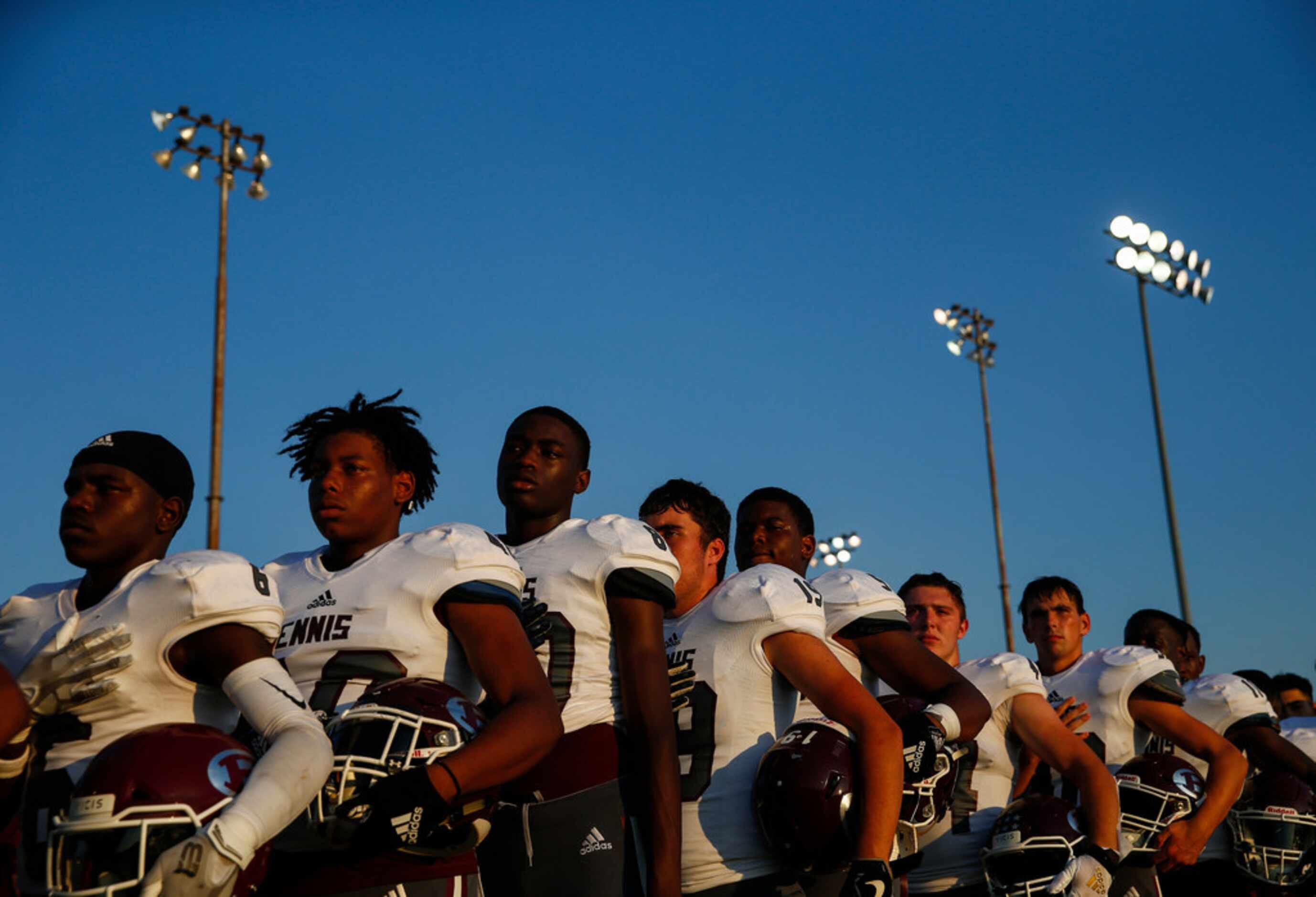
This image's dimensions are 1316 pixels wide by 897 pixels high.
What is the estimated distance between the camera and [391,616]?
3.67 metres

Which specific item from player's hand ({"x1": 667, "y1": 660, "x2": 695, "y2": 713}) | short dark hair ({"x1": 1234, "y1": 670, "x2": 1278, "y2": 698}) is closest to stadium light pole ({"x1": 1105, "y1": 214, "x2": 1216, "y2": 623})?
short dark hair ({"x1": 1234, "y1": 670, "x2": 1278, "y2": 698})

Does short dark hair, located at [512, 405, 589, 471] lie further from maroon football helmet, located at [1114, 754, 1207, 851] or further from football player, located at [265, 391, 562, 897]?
maroon football helmet, located at [1114, 754, 1207, 851]

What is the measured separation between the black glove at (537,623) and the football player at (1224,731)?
4693 mm

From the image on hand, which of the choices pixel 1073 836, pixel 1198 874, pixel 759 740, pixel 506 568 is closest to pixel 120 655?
pixel 506 568

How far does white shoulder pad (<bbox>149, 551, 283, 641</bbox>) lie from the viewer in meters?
3.26

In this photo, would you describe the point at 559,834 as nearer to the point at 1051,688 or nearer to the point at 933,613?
the point at 933,613

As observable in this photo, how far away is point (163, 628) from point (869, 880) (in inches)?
89.9

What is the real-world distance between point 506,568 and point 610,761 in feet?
2.46

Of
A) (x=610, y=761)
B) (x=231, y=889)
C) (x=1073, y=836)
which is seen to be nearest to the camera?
(x=231, y=889)

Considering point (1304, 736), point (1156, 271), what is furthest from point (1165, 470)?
point (1304, 736)

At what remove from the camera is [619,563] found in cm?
416

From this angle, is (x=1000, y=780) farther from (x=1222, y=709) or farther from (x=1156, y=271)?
(x=1156, y=271)

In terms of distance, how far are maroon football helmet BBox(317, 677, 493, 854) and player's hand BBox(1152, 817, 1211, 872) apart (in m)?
4.38

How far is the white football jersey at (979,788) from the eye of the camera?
5.84m
